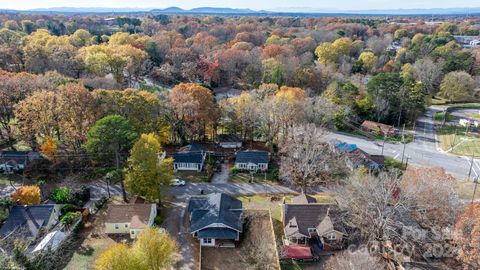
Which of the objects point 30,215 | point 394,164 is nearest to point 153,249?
point 30,215

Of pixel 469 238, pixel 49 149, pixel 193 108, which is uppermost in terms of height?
pixel 193 108

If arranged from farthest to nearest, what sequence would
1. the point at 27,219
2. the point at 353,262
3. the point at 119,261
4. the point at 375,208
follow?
the point at 27,219 → the point at 375,208 → the point at 353,262 → the point at 119,261

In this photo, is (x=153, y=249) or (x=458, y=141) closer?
(x=153, y=249)

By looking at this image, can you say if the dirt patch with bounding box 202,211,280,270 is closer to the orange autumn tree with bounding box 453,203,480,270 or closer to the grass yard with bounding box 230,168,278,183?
the grass yard with bounding box 230,168,278,183

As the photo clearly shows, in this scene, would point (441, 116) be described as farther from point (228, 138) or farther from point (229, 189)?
point (229, 189)

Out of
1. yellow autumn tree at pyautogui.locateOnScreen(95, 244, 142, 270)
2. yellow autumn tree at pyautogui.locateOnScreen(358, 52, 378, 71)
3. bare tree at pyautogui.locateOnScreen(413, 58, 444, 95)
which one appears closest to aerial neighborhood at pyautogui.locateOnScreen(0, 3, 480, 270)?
yellow autumn tree at pyautogui.locateOnScreen(95, 244, 142, 270)

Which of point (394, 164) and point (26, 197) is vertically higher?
point (26, 197)

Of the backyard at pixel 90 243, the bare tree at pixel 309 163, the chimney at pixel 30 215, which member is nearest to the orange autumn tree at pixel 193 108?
the bare tree at pixel 309 163
